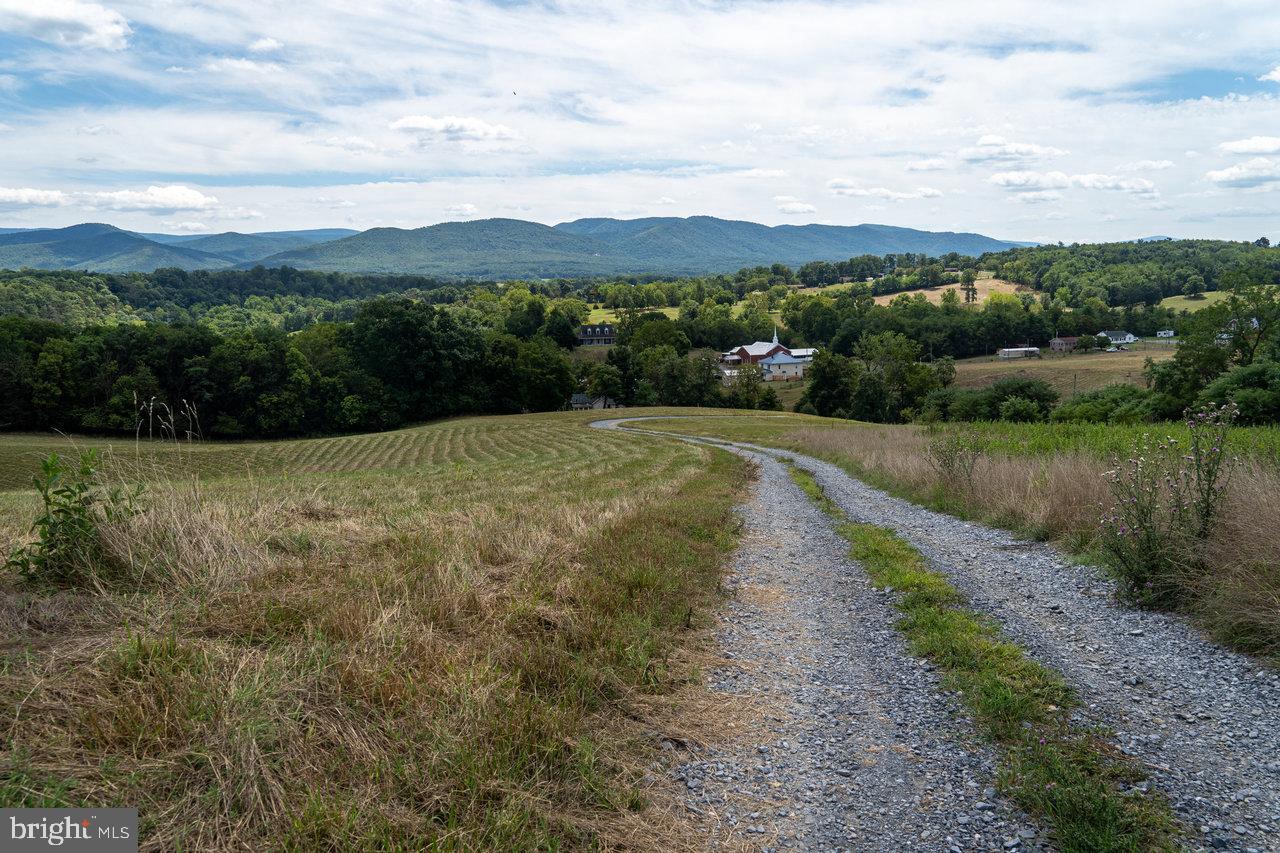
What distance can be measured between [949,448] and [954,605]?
10360 mm

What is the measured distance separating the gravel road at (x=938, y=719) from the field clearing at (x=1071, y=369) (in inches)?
3565

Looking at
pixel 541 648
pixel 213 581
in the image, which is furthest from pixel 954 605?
pixel 213 581

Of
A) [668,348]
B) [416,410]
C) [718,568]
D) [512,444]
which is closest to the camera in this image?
[718,568]

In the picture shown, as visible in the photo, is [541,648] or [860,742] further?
[541,648]

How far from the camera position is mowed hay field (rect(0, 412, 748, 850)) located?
368cm

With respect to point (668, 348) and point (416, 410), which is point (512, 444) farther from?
point (668, 348)

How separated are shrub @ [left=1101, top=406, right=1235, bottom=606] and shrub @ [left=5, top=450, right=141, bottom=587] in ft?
33.8

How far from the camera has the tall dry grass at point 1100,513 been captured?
6.43 meters

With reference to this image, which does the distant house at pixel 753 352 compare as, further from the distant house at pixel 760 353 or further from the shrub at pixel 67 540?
the shrub at pixel 67 540

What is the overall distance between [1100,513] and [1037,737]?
21.6ft

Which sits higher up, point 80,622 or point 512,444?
point 80,622

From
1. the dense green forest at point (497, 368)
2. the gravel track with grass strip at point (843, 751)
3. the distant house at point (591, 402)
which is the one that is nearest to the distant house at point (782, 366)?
the dense green forest at point (497, 368)

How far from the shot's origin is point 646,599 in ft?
25.1

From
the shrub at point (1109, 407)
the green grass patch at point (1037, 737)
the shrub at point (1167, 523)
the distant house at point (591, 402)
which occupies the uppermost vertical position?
the shrub at point (1167, 523)
